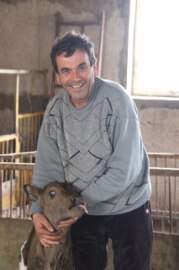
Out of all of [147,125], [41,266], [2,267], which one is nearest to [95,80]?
[41,266]

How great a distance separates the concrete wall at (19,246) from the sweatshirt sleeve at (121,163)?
836 mm

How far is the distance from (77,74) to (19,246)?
4.50 ft

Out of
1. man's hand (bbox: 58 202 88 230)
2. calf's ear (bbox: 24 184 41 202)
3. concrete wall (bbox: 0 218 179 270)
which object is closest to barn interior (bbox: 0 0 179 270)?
concrete wall (bbox: 0 218 179 270)

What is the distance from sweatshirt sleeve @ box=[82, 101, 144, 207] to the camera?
1.96 m

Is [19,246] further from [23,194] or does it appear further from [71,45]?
[71,45]

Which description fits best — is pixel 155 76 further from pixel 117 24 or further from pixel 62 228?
pixel 62 228

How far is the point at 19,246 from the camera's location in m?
2.91

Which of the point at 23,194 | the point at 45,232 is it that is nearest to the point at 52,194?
the point at 45,232

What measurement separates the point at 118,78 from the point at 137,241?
3.58 metres

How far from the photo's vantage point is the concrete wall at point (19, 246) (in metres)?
2.71

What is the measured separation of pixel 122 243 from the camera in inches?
85.1

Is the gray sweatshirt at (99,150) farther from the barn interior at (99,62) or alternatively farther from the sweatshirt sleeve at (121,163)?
the barn interior at (99,62)

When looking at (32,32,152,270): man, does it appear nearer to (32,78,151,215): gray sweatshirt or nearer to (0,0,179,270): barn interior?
(32,78,151,215): gray sweatshirt

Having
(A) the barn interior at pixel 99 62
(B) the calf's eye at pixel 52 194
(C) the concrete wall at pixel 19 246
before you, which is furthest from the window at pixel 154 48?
(B) the calf's eye at pixel 52 194
